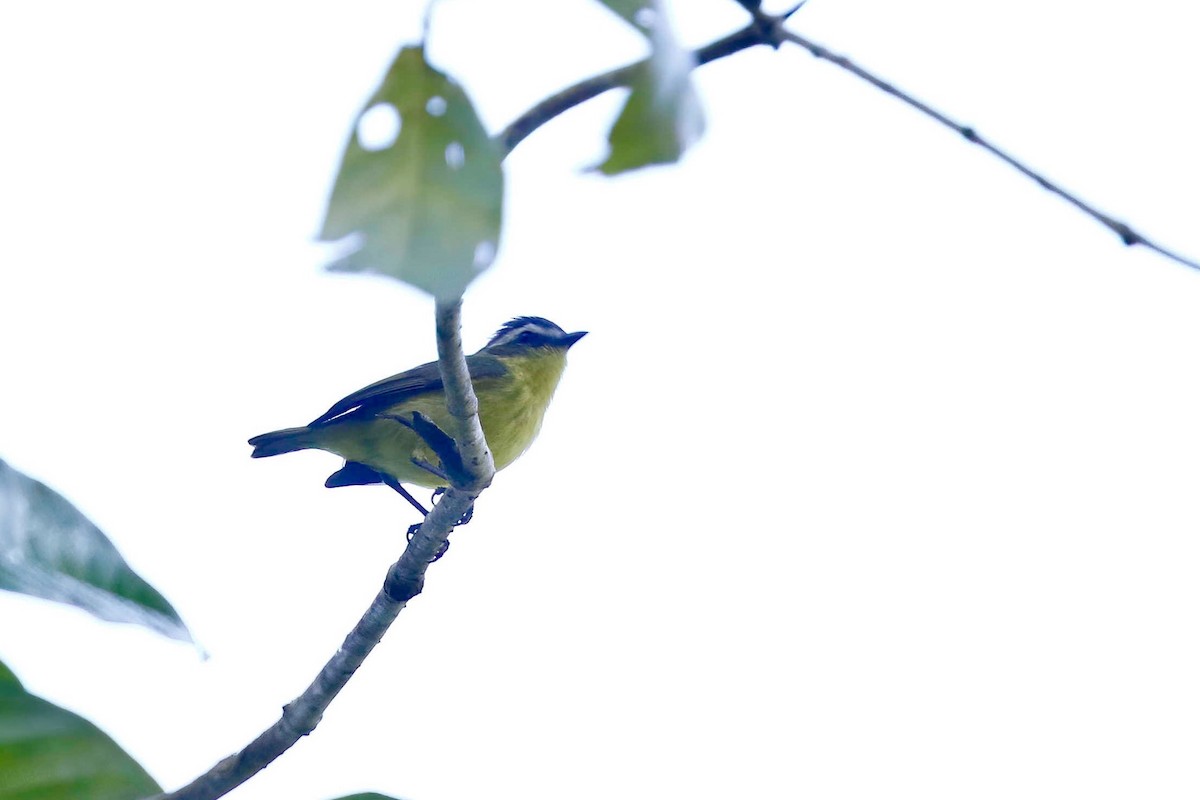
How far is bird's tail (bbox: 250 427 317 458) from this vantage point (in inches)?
224

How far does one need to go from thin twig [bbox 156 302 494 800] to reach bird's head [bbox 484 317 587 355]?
2.43 metres

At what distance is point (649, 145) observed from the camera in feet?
2.64

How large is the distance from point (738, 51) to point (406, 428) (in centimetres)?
456

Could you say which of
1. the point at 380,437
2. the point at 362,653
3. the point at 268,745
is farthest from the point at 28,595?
the point at 380,437

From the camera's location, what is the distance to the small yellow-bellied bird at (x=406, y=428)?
5484 millimetres

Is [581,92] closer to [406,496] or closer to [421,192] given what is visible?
[421,192]

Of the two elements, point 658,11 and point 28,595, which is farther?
point 28,595

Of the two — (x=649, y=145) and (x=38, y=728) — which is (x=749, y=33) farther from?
(x=38, y=728)

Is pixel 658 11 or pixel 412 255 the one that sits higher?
pixel 658 11

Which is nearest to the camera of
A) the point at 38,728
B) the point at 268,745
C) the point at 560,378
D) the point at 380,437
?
the point at 38,728

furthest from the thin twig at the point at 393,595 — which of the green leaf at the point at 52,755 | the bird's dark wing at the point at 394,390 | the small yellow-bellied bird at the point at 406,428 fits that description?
the bird's dark wing at the point at 394,390

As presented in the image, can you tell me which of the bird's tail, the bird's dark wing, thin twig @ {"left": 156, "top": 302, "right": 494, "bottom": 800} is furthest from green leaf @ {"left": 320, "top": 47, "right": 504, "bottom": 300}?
the bird's tail

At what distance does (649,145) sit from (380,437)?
4.84 m

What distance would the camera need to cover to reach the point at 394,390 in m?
5.51
